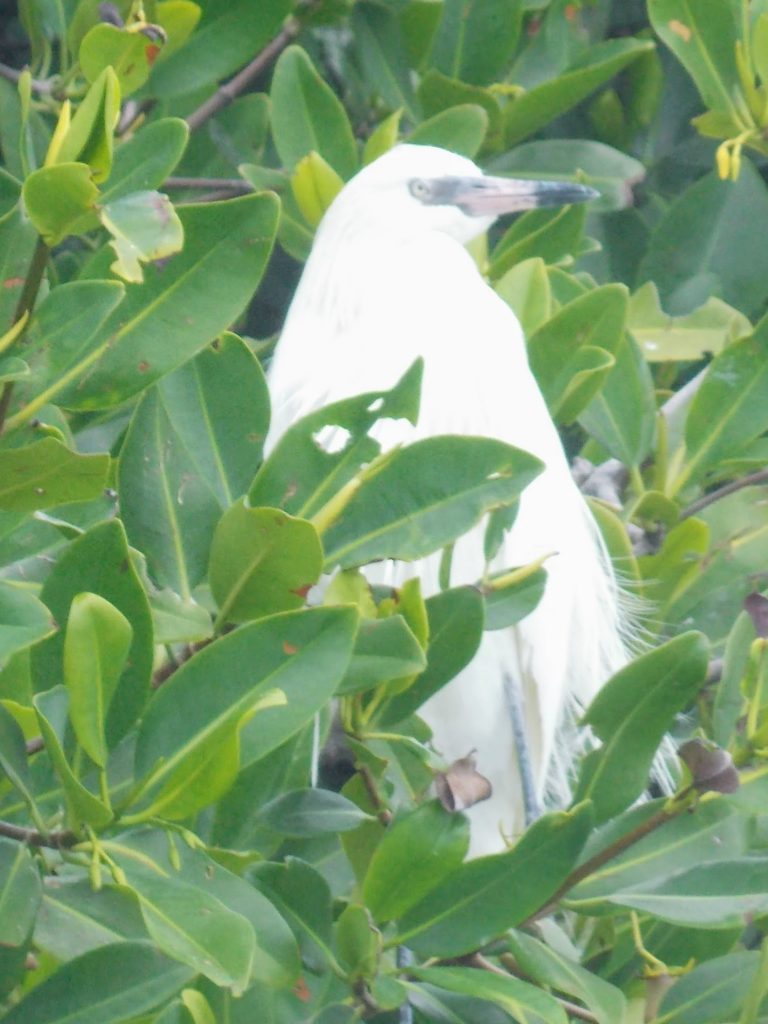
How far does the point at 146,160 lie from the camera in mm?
1062

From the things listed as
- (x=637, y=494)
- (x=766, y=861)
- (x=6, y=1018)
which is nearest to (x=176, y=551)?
(x=6, y=1018)

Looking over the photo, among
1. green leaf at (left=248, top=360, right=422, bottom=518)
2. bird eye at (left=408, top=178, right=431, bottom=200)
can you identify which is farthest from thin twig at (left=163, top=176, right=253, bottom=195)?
green leaf at (left=248, top=360, right=422, bottom=518)

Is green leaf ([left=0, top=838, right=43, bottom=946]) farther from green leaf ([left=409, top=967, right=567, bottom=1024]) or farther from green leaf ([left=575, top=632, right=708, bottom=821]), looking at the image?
green leaf ([left=575, top=632, right=708, bottom=821])

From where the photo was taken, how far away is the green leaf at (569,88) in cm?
210

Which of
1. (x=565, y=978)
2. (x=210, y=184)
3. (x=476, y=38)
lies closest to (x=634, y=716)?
(x=565, y=978)

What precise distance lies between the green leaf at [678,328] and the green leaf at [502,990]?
1236 mm

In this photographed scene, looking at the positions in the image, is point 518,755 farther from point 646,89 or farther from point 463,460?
point 646,89

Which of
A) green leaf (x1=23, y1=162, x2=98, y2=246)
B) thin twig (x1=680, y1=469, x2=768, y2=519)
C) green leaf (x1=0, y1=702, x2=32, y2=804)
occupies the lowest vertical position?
thin twig (x1=680, y1=469, x2=768, y2=519)

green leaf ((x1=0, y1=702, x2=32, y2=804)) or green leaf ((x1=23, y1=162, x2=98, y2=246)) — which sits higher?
green leaf ((x1=23, y1=162, x2=98, y2=246))

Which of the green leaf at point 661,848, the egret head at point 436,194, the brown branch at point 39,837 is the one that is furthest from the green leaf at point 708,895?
the egret head at point 436,194

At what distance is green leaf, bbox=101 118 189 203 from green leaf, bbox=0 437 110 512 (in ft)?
0.70

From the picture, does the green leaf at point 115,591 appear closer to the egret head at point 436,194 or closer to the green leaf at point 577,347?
the green leaf at point 577,347

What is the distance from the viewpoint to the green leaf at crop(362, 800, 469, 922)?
1.07 metres

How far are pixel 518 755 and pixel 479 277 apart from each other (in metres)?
0.72
